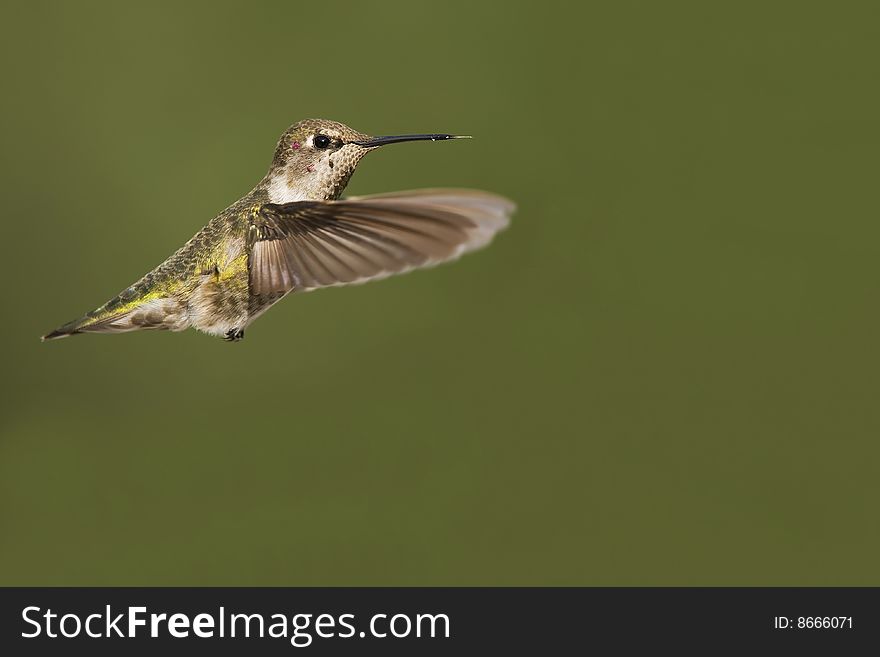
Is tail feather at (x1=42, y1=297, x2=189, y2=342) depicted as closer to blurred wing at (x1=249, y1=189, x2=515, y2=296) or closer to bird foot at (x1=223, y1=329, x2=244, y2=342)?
A: bird foot at (x1=223, y1=329, x2=244, y2=342)

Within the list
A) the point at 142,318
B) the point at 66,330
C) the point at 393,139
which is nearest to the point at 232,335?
the point at 142,318

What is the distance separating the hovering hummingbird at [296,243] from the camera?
1336 mm

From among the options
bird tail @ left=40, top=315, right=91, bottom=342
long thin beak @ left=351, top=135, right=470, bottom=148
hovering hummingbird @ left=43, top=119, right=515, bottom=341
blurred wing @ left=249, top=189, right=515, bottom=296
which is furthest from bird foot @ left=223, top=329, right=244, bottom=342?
long thin beak @ left=351, top=135, right=470, bottom=148

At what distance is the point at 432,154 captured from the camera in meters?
4.07

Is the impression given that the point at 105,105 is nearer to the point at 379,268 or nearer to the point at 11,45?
the point at 11,45

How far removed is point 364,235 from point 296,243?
0.15 meters

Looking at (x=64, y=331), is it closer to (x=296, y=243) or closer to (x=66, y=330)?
(x=66, y=330)

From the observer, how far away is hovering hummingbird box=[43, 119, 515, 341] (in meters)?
1.34

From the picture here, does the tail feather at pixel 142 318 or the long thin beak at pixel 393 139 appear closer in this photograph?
the long thin beak at pixel 393 139

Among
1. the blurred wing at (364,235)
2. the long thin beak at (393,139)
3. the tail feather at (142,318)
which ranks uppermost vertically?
the long thin beak at (393,139)

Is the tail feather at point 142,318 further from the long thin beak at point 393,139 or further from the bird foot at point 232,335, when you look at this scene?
the long thin beak at point 393,139

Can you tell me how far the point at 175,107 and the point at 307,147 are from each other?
99.1 inches

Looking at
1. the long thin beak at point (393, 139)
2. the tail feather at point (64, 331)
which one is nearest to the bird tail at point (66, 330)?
the tail feather at point (64, 331)

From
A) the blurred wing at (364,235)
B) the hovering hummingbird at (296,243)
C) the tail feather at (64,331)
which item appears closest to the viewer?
the blurred wing at (364,235)
